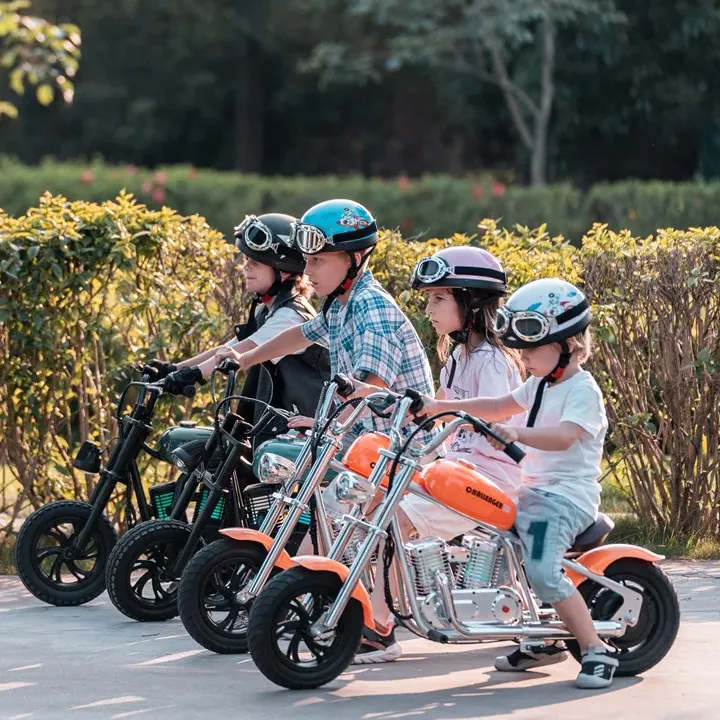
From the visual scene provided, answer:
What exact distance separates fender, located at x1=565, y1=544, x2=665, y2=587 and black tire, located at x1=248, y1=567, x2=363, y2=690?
805 mm

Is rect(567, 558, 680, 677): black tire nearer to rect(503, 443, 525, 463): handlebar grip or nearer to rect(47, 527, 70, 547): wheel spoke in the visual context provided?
rect(503, 443, 525, 463): handlebar grip

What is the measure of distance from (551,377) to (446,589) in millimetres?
863

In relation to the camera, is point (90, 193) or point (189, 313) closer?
point (189, 313)

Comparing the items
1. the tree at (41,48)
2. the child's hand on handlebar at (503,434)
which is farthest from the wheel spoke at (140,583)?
the tree at (41,48)

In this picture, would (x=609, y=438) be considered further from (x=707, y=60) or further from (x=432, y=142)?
(x=432, y=142)

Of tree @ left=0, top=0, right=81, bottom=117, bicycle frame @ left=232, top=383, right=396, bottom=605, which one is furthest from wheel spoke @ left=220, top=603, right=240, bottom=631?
tree @ left=0, top=0, right=81, bottom=117

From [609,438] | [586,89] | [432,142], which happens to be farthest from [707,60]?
[609,438]

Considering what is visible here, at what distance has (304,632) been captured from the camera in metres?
5.67

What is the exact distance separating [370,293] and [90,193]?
65.8 feet

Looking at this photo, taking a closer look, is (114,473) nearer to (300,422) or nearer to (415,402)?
(300,422)

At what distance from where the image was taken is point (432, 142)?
41.8m

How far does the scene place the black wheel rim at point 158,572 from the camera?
682 centimetres

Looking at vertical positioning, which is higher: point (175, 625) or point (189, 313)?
point (189, 313)

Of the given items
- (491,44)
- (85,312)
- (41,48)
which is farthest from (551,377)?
(491,44)
